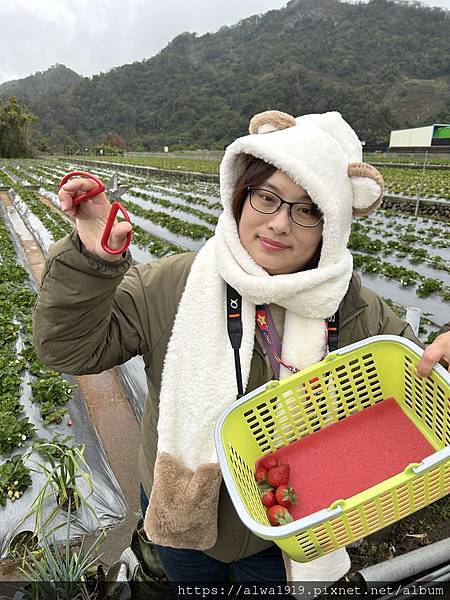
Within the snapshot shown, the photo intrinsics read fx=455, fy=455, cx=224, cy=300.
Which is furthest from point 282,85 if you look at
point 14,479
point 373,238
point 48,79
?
point 48,79

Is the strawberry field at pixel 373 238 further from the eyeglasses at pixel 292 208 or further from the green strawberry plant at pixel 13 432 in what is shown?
the eyeglasses at pixel 292 208

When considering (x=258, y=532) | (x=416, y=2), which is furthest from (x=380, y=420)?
(x=416, y=2)

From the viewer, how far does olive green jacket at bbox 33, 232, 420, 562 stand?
1218mm

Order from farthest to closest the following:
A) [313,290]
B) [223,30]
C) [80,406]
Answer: [223,30]
[80,406]
[313,290]

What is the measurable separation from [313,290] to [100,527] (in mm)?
2421

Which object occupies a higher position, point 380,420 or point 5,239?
point 380,420

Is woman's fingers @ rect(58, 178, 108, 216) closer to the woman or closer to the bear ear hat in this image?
the woman

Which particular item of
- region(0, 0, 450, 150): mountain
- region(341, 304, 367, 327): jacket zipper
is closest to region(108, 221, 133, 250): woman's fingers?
region(341, 304, 367, 327): jacket zipper

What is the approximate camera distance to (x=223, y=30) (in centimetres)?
14562

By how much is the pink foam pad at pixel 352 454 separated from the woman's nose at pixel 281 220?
84 cm

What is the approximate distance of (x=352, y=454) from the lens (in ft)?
5.73

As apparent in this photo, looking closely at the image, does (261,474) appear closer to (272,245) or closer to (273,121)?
(272,245)

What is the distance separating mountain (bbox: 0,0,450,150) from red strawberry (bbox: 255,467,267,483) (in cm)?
6214

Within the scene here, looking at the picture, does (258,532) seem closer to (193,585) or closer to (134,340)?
(134,340)
